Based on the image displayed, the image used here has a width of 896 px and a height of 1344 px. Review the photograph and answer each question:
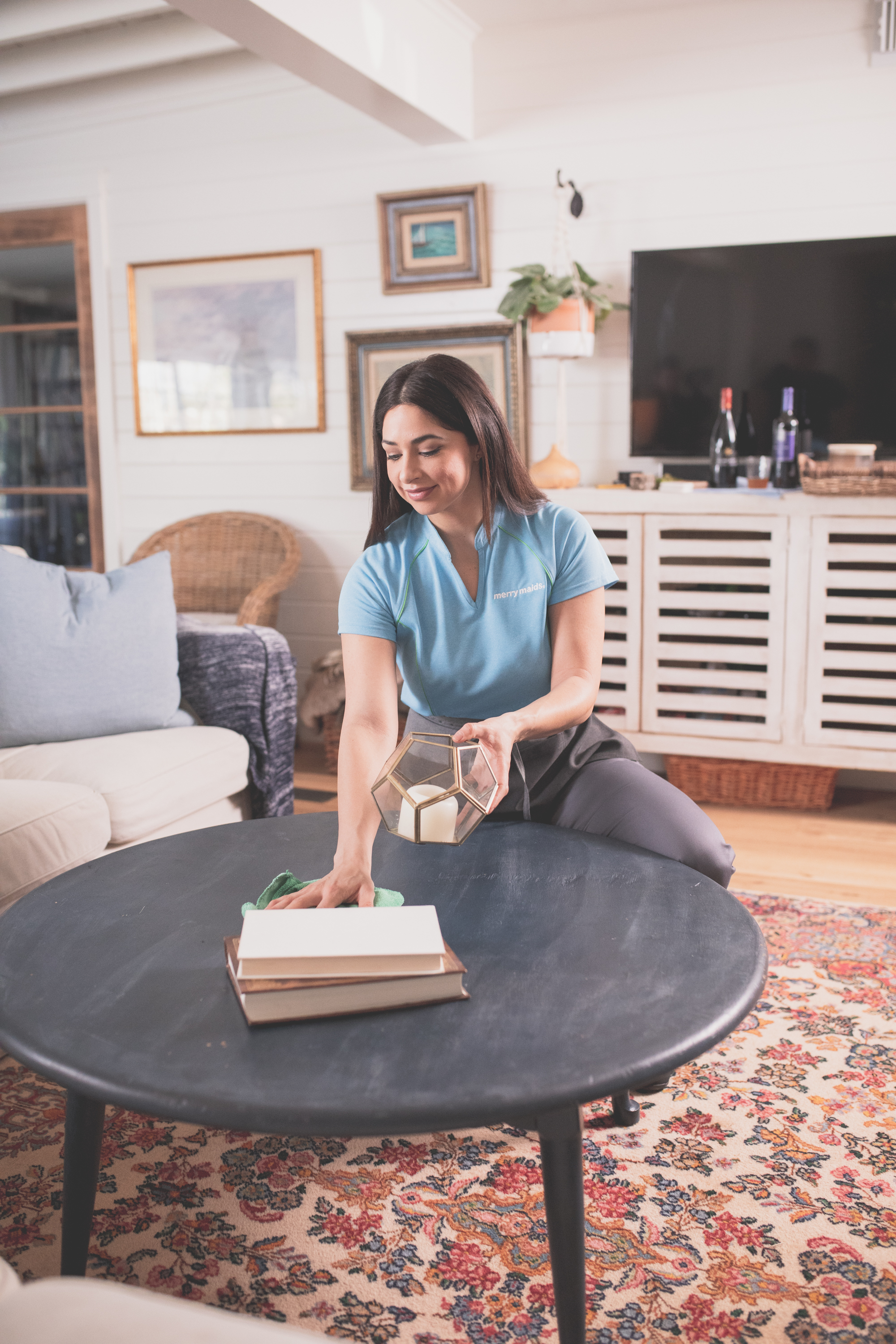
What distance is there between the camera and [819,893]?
264 centimetres

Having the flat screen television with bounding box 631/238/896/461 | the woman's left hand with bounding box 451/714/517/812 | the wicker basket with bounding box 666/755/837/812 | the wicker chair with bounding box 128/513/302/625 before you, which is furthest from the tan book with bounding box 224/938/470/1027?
the wicker chair with bounding box 128/513/302/625

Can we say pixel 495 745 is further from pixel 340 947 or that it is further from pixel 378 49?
pixel 378 49

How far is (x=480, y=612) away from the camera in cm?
177

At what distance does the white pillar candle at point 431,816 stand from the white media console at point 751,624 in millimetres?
2219

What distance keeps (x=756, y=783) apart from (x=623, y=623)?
66 centimetres

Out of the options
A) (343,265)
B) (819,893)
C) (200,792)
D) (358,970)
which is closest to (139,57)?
(343,265)

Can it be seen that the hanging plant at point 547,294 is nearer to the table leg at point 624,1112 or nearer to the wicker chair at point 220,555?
the wicker chair at point 220,555

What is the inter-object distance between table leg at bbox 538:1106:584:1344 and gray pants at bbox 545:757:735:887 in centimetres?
58

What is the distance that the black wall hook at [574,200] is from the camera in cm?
356

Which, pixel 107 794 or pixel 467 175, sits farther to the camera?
pixel 467 175

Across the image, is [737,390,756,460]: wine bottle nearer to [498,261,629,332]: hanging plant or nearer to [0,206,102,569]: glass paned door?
[498,261,629,332]: hanging plant

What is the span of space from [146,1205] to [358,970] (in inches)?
27.8

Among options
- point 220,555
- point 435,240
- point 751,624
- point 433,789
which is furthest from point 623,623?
point 433,789

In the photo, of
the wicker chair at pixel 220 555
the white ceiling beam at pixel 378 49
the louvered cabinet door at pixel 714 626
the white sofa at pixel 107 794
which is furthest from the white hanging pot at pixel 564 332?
the white sofa at pixel 107 794
